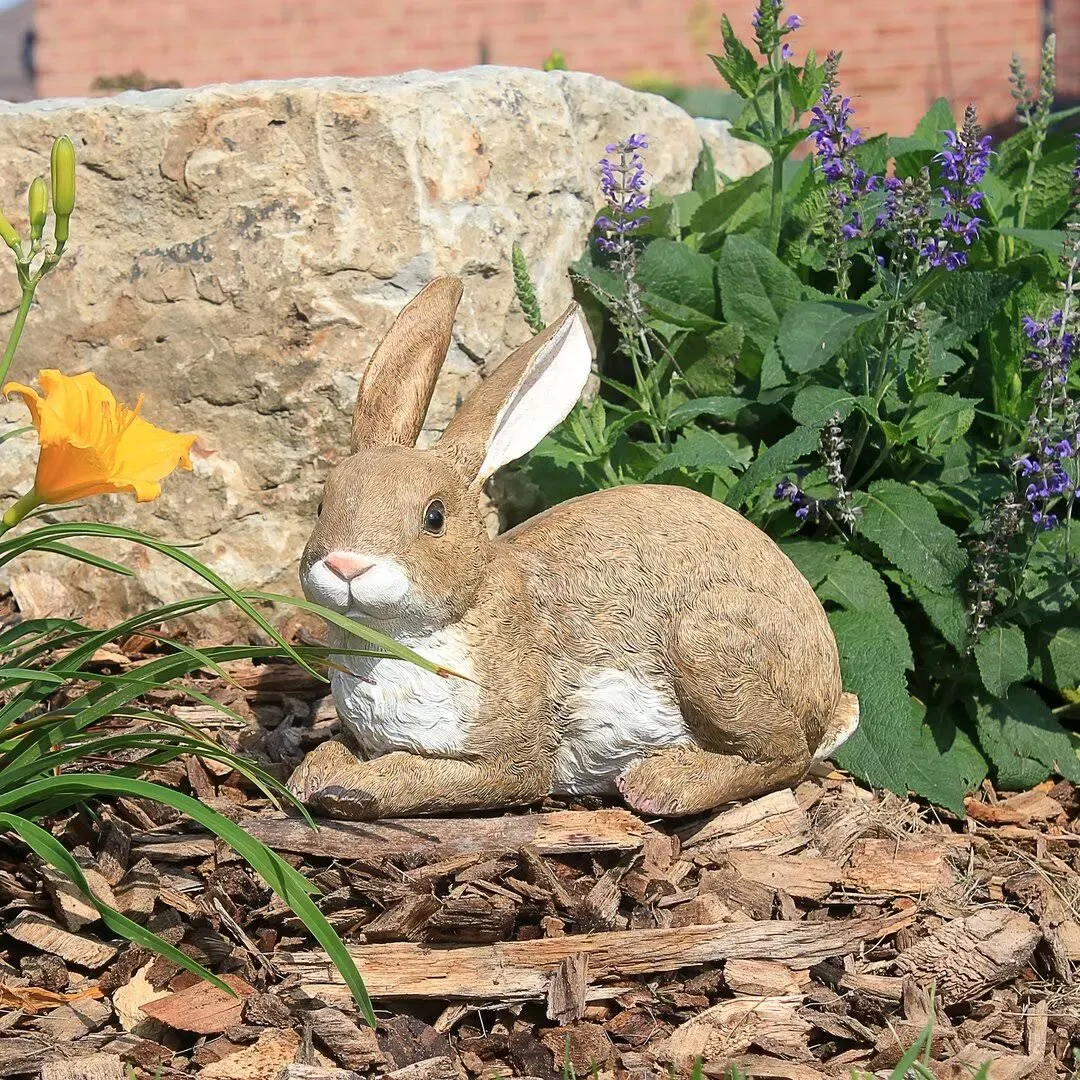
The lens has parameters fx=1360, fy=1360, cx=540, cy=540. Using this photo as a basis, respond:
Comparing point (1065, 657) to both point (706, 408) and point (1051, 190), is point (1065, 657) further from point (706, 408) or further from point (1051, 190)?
point (1051, 190)

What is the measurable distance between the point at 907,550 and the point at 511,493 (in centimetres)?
106

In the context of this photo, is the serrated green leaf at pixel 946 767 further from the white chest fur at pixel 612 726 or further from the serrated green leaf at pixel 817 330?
the serrated green leaf at pixel 817 330

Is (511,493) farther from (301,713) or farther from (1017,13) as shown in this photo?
(1017,13)

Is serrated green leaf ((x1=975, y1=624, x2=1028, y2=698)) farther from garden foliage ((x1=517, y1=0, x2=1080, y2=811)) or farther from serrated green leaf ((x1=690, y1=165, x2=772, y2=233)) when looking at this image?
serrated green leaf ((x1=690, y1=165, x2=772, y2=233))

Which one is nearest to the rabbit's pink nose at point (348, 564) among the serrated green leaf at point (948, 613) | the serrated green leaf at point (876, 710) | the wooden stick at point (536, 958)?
the wooden stick at point (536, 958)

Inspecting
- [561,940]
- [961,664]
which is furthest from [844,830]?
[561,940]

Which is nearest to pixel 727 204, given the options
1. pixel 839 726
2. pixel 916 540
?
pixel 916 540

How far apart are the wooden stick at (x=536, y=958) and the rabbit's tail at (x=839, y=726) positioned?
0.50m

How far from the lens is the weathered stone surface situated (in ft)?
11.4

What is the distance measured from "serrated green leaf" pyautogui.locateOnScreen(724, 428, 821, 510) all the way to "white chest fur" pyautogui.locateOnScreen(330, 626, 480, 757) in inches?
38.2

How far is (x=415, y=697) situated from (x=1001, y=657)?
1.55m

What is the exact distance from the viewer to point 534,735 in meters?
2.76

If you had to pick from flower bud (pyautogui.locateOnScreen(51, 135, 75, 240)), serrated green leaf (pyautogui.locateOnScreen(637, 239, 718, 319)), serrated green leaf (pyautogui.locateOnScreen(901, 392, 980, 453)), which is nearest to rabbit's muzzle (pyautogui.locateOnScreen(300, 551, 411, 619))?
flower bud (pyautogui.locateOnScreen(51, 135, 75, 240))

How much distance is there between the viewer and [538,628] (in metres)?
2.81
